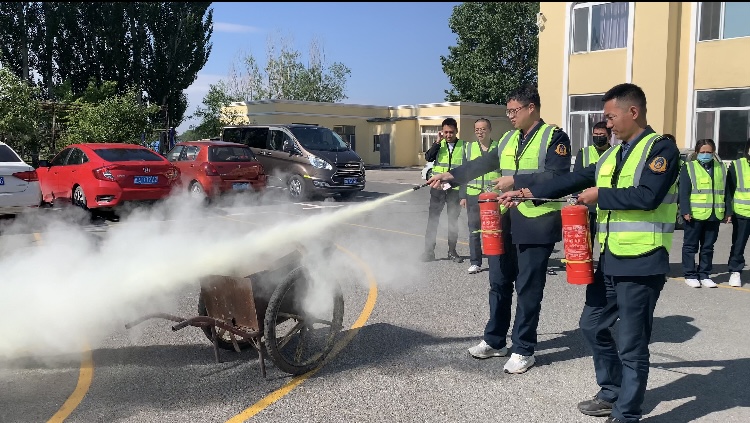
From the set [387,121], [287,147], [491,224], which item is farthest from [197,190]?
[387,121]

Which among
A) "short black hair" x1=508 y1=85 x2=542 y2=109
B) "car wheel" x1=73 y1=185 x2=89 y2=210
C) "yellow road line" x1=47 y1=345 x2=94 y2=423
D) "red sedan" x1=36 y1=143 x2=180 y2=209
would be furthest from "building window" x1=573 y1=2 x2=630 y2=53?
"yellow road line" x1=47 y1=345 x2=94 y2=423

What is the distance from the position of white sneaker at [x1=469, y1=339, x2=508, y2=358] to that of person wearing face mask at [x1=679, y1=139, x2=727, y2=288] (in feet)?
12.8

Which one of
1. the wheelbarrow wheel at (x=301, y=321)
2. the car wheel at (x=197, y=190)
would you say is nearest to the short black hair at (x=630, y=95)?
the wheelbarrow wheel at (x=301, y=321)

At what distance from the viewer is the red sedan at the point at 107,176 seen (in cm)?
1230

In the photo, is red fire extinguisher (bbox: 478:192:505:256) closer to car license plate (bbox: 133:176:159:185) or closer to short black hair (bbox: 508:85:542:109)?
short black hair (bbox: 508:85:542:109)

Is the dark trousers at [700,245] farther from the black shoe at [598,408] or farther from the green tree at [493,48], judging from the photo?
the green tree at [493,48]

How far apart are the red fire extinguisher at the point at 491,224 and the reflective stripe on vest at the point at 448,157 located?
4.13 meters

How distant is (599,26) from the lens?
2183 centimetres

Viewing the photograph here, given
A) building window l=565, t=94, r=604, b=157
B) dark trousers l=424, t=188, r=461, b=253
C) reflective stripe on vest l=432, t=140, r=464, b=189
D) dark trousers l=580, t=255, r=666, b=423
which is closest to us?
dark trousers l=580, t=255, r=666, b=423

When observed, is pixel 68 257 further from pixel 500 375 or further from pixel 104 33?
pixel 104 33

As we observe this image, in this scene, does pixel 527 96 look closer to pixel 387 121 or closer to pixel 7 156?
pixel 7 156

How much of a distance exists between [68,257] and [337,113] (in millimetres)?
38928

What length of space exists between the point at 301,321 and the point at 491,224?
1.69 meters

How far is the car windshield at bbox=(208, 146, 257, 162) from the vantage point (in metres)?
15.4
